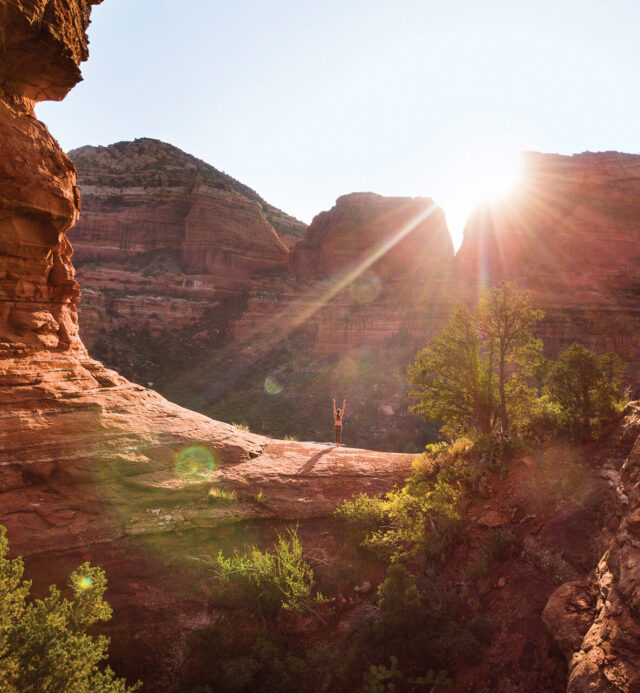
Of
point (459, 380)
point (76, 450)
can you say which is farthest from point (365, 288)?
point (76, 450)

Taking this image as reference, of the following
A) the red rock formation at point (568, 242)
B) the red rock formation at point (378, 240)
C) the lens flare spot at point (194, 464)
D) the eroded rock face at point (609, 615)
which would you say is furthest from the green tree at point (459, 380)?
the red rock formation at point (378, 240)

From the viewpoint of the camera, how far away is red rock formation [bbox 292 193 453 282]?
194 ft

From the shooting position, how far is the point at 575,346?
938 centimetres

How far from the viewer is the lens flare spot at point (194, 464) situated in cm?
972

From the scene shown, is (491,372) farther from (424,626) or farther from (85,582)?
(85,582)

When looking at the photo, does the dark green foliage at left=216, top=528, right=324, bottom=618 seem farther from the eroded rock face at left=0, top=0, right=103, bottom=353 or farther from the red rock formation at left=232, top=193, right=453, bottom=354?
the red rock formation at left=232, top=193, right=453, bottom=354

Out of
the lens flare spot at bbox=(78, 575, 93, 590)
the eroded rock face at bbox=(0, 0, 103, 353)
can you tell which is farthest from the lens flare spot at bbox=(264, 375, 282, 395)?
the lens flare spot at bbox=(78, 575, 93, 590)

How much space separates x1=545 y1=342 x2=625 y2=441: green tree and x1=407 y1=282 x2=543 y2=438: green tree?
5.48 feet

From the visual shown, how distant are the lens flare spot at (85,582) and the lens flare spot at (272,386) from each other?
35.6 m

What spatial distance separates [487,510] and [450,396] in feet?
13.1

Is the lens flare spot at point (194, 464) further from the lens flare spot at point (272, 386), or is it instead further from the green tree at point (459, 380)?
the lens flare spot at point (272, 386)

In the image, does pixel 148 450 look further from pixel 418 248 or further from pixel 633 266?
pixel 633 266

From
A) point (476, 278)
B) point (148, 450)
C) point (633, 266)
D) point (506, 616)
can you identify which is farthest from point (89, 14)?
point (633, 266)

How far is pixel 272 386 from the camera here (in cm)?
4319
